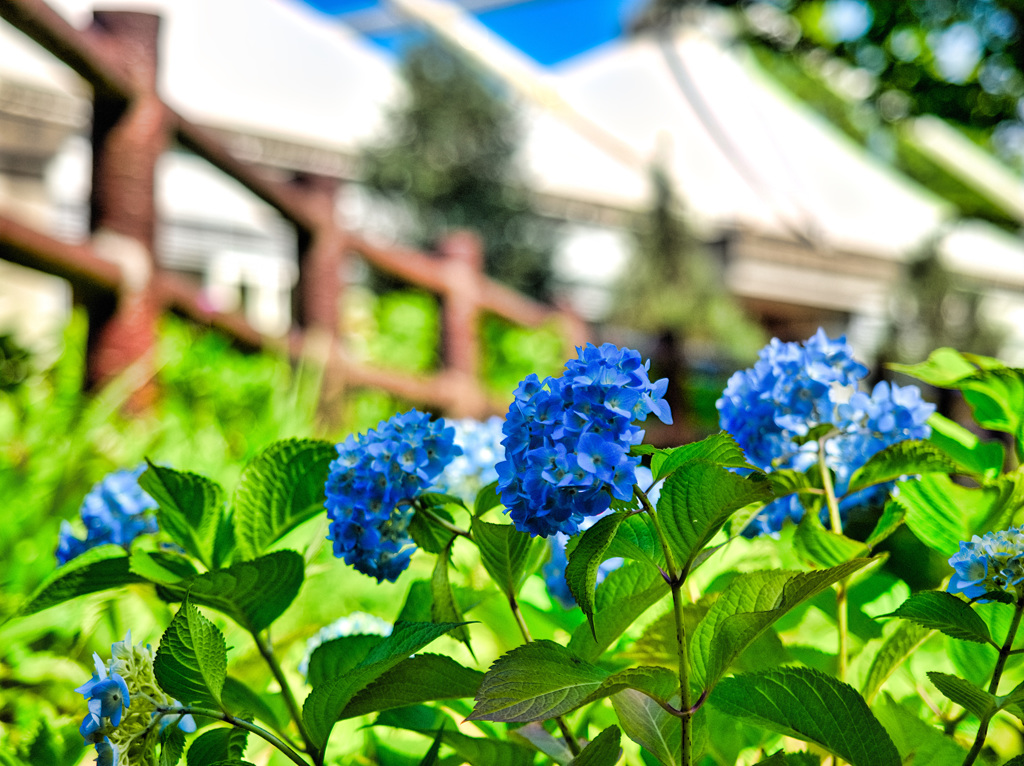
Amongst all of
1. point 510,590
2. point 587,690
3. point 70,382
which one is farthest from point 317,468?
point 70,382

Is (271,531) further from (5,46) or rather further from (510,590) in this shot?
(5,46)

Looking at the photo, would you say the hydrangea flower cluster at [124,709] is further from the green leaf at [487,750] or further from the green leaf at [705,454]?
the green leaf at [705,454]

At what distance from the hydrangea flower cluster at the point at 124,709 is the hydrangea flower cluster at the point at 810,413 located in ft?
1.52

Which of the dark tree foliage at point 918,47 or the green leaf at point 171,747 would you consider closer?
the green leaf at point 171,747

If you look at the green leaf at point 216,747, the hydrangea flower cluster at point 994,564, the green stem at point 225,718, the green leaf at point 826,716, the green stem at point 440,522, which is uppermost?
the hydrangea flower cluster at point 994,564

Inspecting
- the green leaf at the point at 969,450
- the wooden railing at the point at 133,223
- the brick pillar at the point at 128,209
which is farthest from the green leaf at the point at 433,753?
the brick pillar at the point at 128,209

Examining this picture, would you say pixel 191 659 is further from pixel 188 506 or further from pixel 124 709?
pixel 188 506

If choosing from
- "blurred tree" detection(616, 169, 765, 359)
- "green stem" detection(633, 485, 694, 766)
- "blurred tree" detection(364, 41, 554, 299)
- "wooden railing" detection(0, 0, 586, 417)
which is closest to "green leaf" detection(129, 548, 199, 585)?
"green stem" detection(633, 485, 694, 766)

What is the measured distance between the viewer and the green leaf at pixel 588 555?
454 millimetres

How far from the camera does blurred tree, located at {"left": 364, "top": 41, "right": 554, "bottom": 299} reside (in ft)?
29.8

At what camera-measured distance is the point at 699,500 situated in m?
0.47

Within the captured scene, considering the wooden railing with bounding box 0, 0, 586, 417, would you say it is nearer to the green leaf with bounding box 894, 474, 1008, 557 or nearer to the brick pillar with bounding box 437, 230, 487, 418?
the brick pillar with bounding box 437, 230, 487, 418

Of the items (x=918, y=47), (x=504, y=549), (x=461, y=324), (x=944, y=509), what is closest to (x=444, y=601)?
(x=504, y=549)

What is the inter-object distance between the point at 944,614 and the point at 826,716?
3.5 inches
